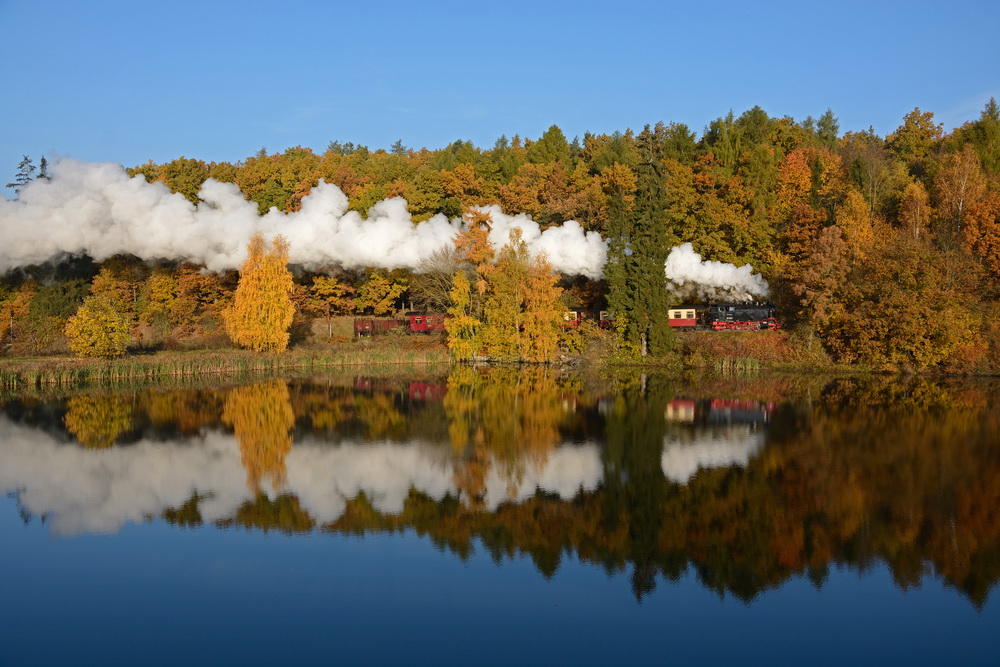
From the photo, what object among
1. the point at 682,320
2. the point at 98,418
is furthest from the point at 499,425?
the point at 682,320

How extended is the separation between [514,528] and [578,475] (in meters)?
4.37

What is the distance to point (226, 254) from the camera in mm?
52000

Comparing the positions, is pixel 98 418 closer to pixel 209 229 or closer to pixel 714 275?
pixel 209 229

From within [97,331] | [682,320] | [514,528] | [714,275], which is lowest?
[514,528]

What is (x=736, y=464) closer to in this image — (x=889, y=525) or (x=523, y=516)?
(x=889, y=525)

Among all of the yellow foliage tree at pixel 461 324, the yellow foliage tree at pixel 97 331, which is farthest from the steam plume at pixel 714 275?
the yellow foliage tree at pixel 97 331

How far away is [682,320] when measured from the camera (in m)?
53.3

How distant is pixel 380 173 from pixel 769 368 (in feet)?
134

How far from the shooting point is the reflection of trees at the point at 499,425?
2131cm

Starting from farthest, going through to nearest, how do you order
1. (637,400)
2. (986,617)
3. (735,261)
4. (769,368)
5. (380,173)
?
(380,173)
(735,261)
(769,368)
(637,400)
(986,617)

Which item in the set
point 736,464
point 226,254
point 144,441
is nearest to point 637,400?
point 736,464

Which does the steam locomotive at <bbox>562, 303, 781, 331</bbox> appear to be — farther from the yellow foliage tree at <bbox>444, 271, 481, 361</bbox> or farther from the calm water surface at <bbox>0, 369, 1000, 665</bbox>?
the calm water surface at <bbox>0, 369, 1000, 665</bbox>

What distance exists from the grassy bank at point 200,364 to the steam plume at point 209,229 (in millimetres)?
5981

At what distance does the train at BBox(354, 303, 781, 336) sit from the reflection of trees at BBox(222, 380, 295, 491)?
19263 mm
